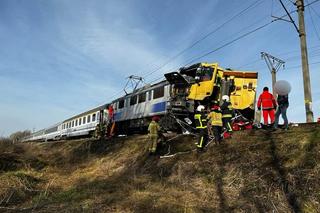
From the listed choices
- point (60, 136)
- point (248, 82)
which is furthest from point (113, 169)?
point (60, 136)

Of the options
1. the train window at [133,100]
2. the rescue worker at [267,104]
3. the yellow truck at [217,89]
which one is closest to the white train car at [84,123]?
the train window at [133,100]

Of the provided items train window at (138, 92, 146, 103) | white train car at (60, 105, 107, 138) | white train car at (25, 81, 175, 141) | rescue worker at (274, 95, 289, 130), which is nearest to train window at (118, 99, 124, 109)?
white train car at (25, 81, 175, 141)

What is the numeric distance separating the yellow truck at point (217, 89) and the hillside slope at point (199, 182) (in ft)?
9.02

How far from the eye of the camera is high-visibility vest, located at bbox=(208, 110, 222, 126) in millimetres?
11516

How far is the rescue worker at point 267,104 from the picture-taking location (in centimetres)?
1187

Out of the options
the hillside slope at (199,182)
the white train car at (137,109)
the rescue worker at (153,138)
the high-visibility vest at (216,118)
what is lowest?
the hillside slope at (199,182)

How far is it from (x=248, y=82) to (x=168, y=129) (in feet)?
14.5

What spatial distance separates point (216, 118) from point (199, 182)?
9.95ft

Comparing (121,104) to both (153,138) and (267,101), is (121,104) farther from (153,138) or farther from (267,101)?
(267,101)

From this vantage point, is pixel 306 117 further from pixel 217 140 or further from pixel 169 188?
pixel 169 188

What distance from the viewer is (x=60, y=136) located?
4616 cm

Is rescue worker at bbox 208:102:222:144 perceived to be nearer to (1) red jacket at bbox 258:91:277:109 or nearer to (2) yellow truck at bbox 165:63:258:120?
(1) red jacket at bbox 258:91:277:109

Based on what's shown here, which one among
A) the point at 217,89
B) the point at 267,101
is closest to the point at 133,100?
the point at 217,89

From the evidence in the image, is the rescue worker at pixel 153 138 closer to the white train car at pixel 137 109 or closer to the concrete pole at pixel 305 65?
the white train car at pixel 137 109
